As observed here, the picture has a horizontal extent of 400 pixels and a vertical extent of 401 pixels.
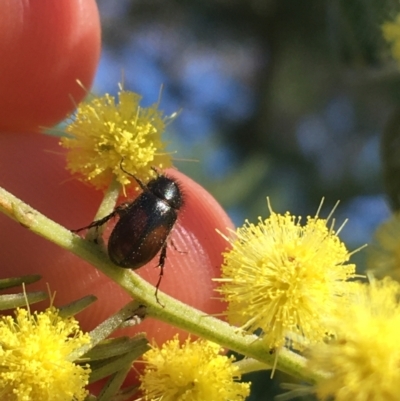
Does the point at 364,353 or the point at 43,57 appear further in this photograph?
the point at 43,57

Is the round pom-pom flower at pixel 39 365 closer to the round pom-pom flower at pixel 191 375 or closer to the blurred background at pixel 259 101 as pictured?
the round pom-pom flower at pixel 191 375

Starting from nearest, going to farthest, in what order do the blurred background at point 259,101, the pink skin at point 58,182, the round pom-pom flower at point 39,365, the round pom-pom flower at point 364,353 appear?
1. the round pom-pom flower at point 364,353
2. the round pom-pom flower at point 39,365
3. the pink skin at point 58,182
4. the blurred background at point 259,101

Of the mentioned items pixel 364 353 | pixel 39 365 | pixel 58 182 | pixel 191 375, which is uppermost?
pixel 58 182

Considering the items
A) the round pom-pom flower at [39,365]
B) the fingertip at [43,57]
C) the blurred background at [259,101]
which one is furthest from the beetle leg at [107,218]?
the blurred background at [259,101]

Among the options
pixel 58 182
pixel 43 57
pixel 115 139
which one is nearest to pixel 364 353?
pixel 115 139

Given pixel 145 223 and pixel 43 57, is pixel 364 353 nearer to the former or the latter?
pixel 145 223

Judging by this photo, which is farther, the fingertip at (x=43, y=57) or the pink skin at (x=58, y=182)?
the fingertip at (x=43, y=57)
